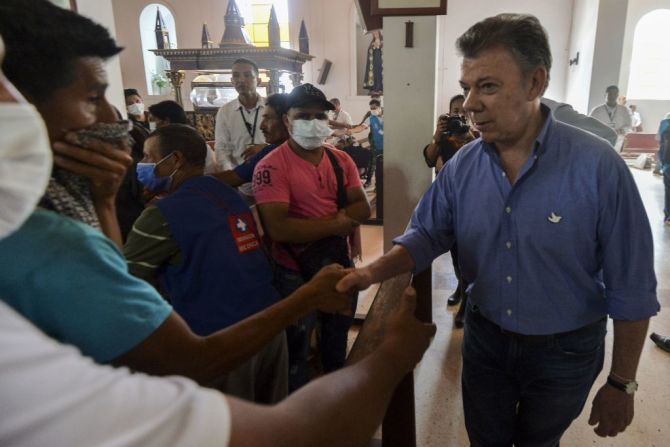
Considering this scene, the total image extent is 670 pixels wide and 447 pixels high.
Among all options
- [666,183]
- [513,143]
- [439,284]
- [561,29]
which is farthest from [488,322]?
[561,29]

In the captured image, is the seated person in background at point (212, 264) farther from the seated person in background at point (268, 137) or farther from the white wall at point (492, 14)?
the white wall at point (492, 14)

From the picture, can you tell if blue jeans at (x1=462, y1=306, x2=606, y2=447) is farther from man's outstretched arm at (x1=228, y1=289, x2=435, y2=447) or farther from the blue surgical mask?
the blue surgical mask

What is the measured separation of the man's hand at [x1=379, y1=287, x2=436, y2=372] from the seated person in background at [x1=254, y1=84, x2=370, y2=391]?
4.40 ft


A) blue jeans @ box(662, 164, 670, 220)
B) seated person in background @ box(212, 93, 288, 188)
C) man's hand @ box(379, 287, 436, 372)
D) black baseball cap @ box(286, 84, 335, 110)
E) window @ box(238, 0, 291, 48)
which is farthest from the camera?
window @ box(238, 0, 291, 48)

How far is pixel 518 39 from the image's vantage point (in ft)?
4.33

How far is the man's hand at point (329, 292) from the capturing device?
148cm

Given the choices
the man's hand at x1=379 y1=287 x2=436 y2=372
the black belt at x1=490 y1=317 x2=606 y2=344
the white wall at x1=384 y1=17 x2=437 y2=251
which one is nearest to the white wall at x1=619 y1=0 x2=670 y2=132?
the white wall at x1=384 y1=17 x2=437 y2=251

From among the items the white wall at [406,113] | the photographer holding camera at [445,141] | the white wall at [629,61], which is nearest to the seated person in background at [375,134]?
the white wall at [406,113]

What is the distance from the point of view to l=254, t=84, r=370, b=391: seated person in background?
2348mm

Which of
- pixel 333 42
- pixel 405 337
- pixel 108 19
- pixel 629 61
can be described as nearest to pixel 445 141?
pixel 405 337

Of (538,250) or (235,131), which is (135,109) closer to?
(235,131)

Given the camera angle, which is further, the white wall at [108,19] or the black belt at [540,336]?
the white wall at [108,19]

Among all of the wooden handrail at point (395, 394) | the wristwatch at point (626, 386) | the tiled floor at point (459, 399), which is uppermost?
the wooden handrail at point (395, 394)

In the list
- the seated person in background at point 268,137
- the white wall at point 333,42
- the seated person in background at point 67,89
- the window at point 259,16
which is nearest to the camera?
the seated person in background at point 67,89
